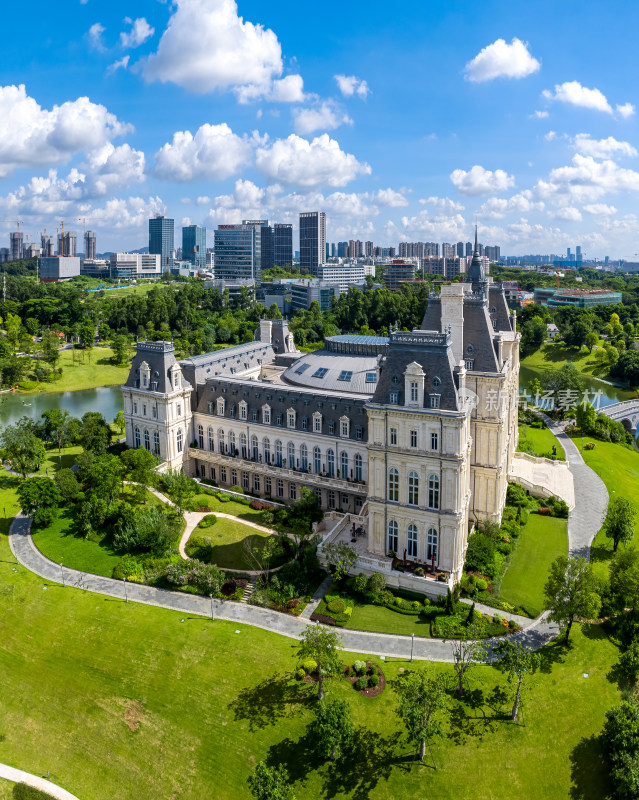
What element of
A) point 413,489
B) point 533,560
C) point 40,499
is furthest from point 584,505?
point 40,499

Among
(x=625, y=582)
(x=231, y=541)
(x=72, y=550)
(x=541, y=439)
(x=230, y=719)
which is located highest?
(x=541, y=439)

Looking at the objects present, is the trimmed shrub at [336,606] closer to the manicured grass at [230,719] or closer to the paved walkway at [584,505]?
the manicured grass at [230,719]

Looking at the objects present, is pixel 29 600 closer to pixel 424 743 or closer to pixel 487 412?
pixel 424 743

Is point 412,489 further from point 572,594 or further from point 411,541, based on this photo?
point 572,594

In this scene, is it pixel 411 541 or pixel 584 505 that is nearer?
pixel 411 541

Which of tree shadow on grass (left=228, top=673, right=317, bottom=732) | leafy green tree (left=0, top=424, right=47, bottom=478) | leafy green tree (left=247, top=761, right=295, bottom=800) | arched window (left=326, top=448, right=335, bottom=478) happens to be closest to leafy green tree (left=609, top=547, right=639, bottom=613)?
tree shadow on grass (left=228, top=673, right=317, bottom=732)

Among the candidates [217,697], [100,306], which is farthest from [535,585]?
[100,306]

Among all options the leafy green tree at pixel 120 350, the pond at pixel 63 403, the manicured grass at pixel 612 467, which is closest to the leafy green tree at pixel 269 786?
the manicured grass at pixel 612 467
